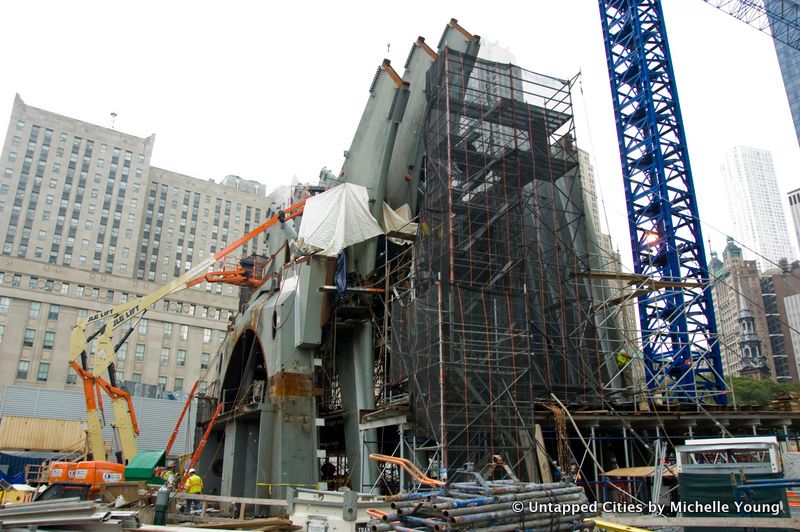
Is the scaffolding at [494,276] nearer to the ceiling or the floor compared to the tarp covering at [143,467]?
nearer to the ceiling

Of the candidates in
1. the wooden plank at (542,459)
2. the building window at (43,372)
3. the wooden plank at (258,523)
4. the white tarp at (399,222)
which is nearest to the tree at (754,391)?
the white tarp at (399,222)

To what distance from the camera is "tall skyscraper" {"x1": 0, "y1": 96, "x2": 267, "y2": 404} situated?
7500cm

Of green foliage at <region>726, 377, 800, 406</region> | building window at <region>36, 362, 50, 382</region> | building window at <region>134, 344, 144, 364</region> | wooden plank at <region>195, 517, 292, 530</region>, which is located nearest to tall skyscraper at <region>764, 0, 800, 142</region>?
green foliage at <region>726, 377, 800, 406</region>

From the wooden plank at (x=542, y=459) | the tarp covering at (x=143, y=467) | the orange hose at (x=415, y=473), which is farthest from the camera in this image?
the tarp covering at (x=143, y=467)

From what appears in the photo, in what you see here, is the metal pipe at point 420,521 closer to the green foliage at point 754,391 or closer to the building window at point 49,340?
the green foliage at point 754,391

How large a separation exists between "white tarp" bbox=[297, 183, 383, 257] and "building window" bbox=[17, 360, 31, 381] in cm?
6197

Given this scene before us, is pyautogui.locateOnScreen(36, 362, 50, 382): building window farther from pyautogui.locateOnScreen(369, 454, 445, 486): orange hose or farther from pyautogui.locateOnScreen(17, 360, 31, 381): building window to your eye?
pyautogui.locateOnScreen(369, 454, 445, 486): orange hose

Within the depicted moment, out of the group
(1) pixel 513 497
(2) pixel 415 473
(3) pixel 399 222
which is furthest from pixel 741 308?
(1) pixel 513 497

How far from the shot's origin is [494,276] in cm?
2189

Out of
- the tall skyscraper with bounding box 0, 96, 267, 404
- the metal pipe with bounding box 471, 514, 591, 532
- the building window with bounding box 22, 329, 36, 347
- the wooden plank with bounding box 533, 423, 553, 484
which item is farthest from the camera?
the tall skyscraper with bounding box 0, 96, 267, 404

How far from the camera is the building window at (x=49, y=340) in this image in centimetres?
7469

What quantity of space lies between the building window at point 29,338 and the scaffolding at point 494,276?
67.7 metres

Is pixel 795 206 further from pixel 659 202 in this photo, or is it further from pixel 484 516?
pixel 484 516

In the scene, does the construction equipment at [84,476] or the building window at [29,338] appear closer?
the construction equipment at [84,476]
